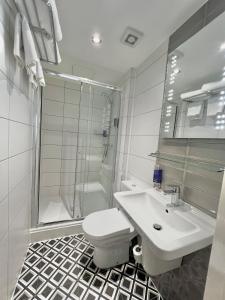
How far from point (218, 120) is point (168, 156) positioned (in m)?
0.51

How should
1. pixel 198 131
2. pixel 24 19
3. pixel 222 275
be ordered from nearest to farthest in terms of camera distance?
pixel 222 275 → pixel 24 19 → pixel 198 131

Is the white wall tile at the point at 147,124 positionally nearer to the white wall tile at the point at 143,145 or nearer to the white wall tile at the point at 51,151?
the white wall tile at the point at 143,145

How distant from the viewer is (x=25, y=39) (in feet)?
2.87

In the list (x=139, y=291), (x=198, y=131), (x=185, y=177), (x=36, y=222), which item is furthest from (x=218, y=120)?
(x=36, y=222)

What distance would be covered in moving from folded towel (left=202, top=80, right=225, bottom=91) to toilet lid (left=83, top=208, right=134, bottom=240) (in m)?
1.30

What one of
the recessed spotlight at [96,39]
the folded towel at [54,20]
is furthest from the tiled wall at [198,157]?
the folded towel at [54,20]

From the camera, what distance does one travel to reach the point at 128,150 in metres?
2.11

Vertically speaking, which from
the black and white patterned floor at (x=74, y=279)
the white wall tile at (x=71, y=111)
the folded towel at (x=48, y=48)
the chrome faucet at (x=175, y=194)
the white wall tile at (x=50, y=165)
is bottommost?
the black and white patterned floor at (x=74, y=279)

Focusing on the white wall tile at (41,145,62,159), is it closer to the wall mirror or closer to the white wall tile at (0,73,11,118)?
the white wall tile at (0,73,11,118)

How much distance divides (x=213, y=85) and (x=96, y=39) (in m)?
1.23

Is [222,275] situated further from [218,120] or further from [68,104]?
[68,104]

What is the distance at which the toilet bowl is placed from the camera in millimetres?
1269

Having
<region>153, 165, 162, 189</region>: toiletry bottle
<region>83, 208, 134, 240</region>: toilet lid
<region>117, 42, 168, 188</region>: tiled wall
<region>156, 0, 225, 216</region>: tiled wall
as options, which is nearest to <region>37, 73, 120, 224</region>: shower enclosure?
<region>117, 42, 168, 188</region>: tiled wall

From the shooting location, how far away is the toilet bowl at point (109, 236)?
127 cm
